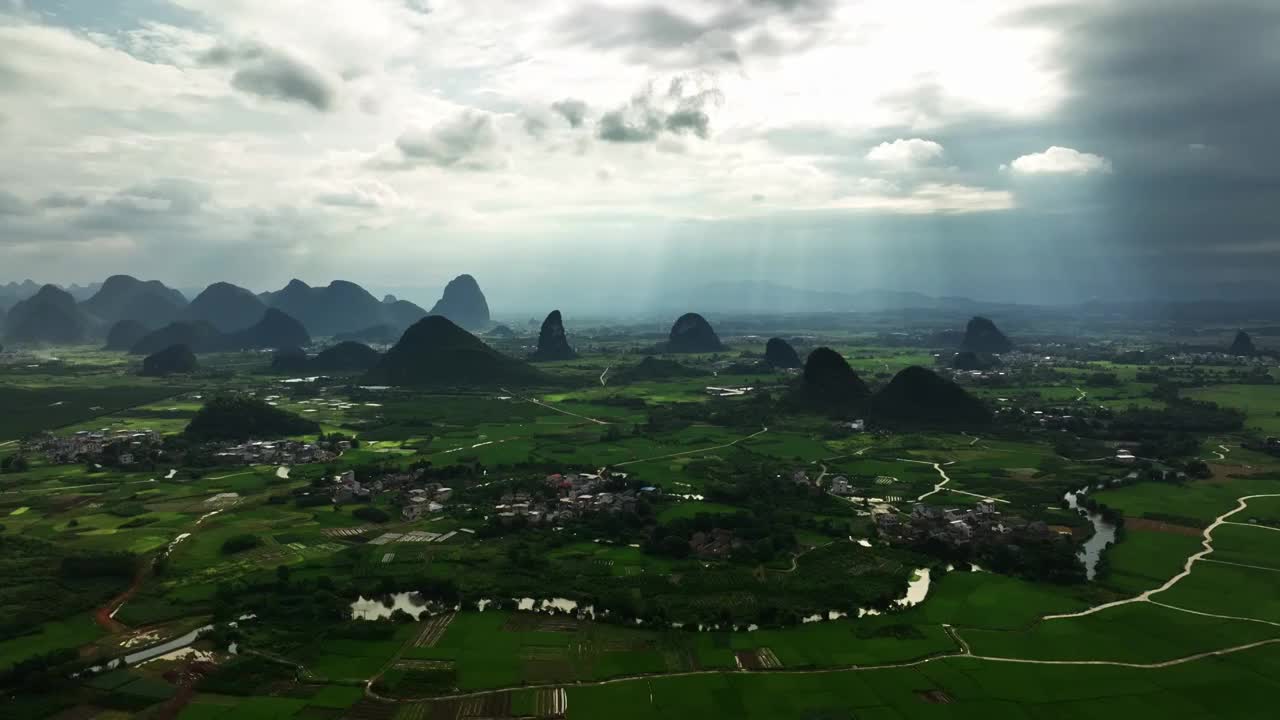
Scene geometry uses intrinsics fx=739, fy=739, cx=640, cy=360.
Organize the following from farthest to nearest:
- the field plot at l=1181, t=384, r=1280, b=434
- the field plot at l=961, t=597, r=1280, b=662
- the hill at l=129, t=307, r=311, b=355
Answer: the hill at l=129, t=307, r=311, b=355, the field plot at l=1181, t=384, r=1280, b=434, the field plot at l=961, t=597, r=1280, b=662

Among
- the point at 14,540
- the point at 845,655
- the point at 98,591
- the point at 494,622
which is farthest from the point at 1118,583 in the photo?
the point at 14,540

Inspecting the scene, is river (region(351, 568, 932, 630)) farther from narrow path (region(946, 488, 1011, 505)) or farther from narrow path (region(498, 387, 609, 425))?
narrow path (region(498, 387, 609, 425))

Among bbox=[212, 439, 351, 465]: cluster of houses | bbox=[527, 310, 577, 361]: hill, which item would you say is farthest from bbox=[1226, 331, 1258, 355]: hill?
bbox=[212, 439, 351, 465]: cluster of houses

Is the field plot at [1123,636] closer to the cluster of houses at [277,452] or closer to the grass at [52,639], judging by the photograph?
the grass at [52,639]

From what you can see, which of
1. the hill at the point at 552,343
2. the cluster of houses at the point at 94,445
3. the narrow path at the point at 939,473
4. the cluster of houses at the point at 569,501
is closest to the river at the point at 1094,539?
the narrow path at the point at 939,473

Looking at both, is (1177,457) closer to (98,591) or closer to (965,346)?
(98,591)
